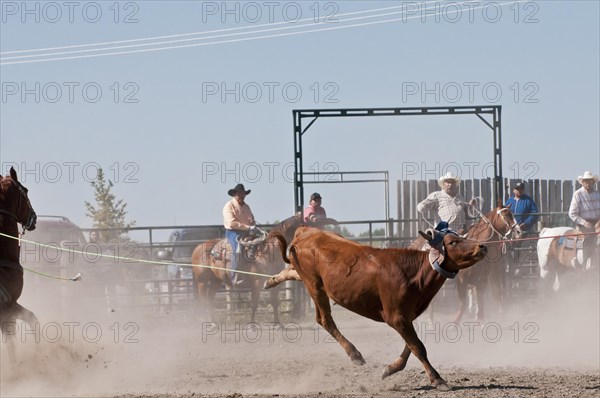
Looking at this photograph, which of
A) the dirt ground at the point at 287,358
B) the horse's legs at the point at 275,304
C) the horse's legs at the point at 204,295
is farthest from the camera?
the horse's legs at the point at 204,295

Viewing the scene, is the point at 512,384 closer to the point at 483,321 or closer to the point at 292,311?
the point at 483,321

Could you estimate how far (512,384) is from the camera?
8898 mm

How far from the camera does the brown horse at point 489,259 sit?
15070 millimetres

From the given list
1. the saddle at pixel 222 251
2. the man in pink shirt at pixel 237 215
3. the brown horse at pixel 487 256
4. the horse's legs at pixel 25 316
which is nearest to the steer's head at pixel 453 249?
the horse's legs at pixel 25 316

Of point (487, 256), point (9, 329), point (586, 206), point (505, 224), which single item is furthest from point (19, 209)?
point (586, 206)

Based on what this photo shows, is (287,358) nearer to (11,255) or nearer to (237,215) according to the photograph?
(11,255)

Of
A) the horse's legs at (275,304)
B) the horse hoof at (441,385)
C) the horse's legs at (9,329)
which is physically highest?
the horse's legs at (9,329)

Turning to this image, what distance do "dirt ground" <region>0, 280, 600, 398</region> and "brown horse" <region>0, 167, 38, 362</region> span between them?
0.34 metres

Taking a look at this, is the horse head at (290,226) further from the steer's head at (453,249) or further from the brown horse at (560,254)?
the steer's head at (453,249)

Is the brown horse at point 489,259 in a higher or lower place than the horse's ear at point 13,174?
lower

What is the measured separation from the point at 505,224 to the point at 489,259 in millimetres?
943

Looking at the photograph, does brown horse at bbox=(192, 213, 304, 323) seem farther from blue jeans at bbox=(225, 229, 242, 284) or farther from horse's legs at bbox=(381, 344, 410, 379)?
horse's legs at bbox=(381, 344, 410, 379)

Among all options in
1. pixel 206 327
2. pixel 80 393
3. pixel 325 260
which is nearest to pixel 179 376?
pixel 80 393

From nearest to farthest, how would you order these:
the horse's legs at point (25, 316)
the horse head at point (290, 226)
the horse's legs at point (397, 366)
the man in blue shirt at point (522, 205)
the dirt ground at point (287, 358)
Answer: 1. the horse's legs at point (397, 366)
2. the dirt ground at point (287, 358)
3. the horse's legs at point (25, 316)
4. the horse head at point (290, 226)
5. the man in blue shirt at point (522, 205)
